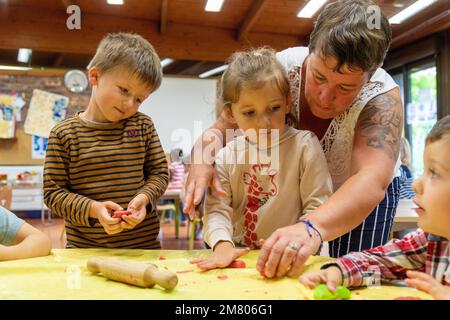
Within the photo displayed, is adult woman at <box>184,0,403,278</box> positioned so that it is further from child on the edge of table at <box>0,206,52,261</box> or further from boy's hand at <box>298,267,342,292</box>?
child on the edge of table at <box>0,206,52,261</box>

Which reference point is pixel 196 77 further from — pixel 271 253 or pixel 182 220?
pixel 182 220

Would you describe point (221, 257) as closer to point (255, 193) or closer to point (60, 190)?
point (255, 193)

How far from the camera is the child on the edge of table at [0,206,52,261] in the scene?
0.63 metres

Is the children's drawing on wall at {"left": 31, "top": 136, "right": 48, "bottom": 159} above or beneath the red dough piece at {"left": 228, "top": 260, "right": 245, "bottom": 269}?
above

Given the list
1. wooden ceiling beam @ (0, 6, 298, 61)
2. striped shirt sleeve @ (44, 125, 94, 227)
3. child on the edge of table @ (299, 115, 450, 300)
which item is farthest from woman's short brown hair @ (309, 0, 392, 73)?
striped shirt sleeve @ (44, 125, 94, 227)

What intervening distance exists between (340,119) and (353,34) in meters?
0.19

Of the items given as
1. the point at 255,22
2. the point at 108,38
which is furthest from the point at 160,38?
the point at 255,22

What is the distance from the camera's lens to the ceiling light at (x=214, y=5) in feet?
2.25

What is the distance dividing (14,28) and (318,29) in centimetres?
50

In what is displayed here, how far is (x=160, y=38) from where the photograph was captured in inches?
33.4

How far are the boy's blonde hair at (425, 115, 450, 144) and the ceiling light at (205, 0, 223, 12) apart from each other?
0.39 m

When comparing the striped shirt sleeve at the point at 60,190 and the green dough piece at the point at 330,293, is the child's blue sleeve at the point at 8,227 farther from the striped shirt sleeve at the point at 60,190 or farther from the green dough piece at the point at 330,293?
the green dough piece at the point at 330,293

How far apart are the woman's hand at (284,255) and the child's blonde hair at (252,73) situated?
0.97 ft

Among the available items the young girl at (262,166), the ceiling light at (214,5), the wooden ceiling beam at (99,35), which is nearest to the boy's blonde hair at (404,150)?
the young girl at (262,166)
